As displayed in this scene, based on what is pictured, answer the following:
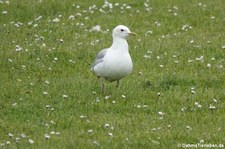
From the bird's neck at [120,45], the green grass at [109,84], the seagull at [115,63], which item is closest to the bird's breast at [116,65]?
the seagull at [115,63]

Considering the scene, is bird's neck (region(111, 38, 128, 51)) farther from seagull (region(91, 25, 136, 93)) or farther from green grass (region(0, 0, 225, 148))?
green grass (region(0, 0, 225, 148))

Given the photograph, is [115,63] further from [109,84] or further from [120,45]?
[109,84]

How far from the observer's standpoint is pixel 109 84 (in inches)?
583

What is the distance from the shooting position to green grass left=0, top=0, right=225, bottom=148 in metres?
11.5

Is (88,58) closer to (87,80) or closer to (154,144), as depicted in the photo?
(87,80)

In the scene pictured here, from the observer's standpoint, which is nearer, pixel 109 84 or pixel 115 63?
pixel 115 63

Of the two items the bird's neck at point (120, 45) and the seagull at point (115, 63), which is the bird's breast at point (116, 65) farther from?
the bird's neck at point (120, 45)

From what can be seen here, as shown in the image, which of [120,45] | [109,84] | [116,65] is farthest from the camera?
[109,84]

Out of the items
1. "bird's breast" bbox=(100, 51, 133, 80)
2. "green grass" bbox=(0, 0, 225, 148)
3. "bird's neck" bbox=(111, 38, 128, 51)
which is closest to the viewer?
"green grass" bbox=(0, 0, 225, 148)

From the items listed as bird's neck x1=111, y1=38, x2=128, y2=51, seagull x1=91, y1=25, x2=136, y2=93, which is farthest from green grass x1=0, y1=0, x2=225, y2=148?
bird's neck x1=111, y1=38, x2=128, y2=51

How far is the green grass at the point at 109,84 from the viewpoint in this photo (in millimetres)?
11547

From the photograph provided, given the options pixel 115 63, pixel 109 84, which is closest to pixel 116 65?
pixel 115 63

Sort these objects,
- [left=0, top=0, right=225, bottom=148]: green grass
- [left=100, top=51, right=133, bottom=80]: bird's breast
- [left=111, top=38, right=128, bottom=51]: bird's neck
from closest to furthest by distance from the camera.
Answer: [left=0, top=0, right=225, bottom=148]: green grass < [left=100, top=51, right=133, bottom=80]: bird's breast < [left=111, top=38, right=128, bottom=51]: bird's neck

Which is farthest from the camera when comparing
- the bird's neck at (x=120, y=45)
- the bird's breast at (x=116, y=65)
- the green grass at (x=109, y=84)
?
the bird's neck at (x=120, y=45)
